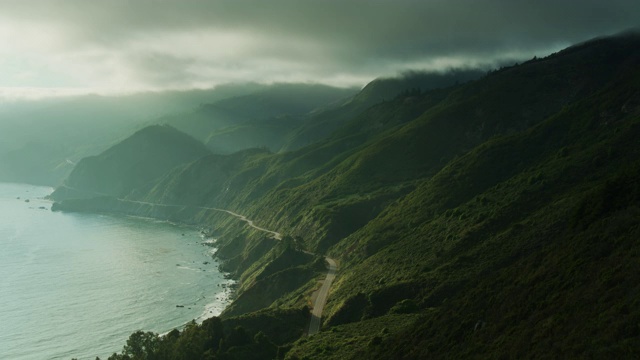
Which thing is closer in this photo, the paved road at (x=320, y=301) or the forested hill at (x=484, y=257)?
the forested hill at (x=484, y=257)

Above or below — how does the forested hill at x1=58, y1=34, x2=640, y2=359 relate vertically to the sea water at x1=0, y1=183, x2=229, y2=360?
above

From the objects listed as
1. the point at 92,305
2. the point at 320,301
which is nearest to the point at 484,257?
the point at 320,301

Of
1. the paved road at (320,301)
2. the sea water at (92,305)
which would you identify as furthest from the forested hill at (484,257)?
the sea water at (92,305)

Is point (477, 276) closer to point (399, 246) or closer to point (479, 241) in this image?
point (479, 241)

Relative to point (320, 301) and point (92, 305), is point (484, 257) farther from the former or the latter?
point (92, 305)

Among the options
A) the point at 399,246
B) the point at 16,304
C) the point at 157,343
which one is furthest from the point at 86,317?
the point at 399,246

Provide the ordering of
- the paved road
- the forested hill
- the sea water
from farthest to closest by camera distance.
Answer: the sea water → the paved road → the forested hill

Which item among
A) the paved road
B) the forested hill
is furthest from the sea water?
the paved road

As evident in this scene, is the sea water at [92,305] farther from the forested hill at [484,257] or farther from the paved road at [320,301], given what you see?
the paved road at [320,301]

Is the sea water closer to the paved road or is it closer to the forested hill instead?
the forested hill
